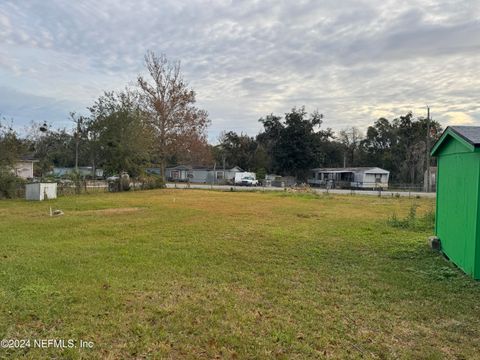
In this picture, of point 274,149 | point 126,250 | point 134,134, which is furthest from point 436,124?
point 126,250

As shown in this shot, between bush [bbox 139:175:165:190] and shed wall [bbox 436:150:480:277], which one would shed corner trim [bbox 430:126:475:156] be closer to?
shed wall [bbox 436:150:480:277]

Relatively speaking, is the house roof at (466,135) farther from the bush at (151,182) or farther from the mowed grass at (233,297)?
Answer: the bush at (151,182)

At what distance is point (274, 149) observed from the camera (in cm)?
5406

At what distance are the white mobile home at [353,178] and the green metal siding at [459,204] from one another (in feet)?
104

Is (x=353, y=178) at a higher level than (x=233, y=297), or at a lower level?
higher

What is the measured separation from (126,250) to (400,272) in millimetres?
4847

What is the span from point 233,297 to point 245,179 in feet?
134

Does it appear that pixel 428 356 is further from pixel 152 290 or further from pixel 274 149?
pixel 274 149

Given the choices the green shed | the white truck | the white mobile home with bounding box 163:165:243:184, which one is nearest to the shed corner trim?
→ the green shed

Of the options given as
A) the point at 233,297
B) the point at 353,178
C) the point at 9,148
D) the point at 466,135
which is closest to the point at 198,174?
the point at 353,178

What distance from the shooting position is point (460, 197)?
20.0 ft

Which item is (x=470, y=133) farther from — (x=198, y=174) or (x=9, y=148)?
(x=198, y=174)

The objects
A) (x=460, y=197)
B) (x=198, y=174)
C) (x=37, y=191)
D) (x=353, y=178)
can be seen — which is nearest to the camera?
(x=460, y=197)

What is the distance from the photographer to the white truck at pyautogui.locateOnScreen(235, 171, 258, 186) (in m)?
44.5
